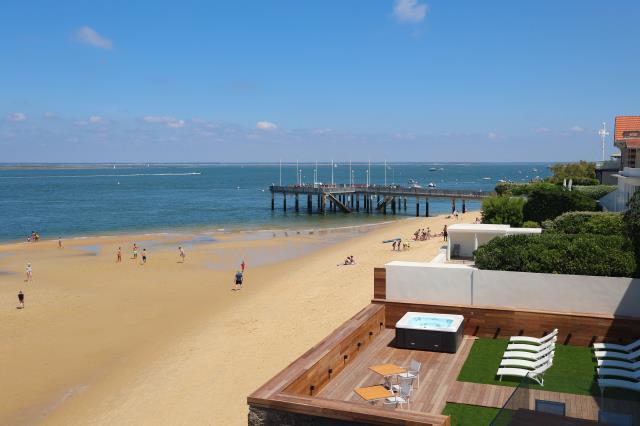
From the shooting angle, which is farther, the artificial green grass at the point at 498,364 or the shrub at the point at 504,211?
the shrub at the point at 504,211

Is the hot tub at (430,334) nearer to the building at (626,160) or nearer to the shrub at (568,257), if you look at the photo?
the shrub at (568,257)

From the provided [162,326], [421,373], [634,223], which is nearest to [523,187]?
[634,223]

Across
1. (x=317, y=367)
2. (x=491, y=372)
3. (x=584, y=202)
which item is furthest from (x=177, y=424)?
(x=584, y=202)

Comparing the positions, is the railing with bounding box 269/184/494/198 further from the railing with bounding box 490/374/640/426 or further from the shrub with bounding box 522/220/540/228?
the railing with bounding box 490/374/640/426

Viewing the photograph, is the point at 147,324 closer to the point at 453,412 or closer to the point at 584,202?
the point at 453,412

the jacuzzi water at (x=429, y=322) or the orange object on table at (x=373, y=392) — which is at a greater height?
the jacuzzi water at (x=429, y=322)

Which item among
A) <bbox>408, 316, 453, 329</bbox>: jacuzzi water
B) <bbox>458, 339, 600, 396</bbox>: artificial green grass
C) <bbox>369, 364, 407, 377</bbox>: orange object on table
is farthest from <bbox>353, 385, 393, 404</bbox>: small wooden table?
<bbox>408, 316, 453, 329</bbox>: jacuzzi water

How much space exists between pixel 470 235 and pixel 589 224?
4.41 meters

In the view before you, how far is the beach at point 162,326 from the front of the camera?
13.3 m

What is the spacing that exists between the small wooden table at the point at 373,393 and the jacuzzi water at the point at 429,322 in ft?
9.78

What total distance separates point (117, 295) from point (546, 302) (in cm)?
1814

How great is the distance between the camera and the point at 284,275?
29047mm

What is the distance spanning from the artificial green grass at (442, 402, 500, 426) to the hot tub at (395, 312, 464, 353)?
8.33ft

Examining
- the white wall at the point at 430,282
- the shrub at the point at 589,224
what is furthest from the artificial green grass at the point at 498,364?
the shrub at the point at 589,224
